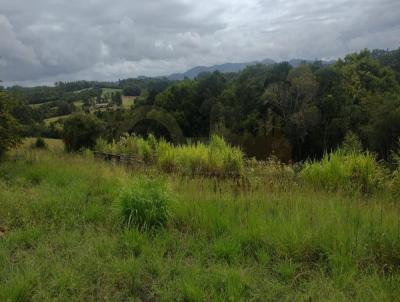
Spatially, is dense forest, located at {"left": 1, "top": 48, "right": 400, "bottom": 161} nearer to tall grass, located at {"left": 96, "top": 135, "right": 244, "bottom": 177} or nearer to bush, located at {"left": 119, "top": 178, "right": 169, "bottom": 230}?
tall grass, located at {"left": 96, "top": 135, "right": 244, "bottom": 177}

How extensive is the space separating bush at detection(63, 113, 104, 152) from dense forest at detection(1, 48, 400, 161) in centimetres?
1296

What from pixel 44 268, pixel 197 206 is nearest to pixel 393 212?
pixel 197 206

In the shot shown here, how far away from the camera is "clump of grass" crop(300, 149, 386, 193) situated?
5199 millimetres

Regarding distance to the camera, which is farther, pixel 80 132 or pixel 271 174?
pixel 80 132

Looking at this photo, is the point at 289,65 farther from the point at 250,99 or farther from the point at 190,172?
the point at 190,172

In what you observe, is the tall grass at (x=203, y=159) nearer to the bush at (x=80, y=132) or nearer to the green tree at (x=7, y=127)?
the green tree at (x=7, y=127)

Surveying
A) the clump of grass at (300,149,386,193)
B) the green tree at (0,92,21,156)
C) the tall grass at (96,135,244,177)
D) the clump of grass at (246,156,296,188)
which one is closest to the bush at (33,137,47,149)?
the green tree at (0,92,21,156)

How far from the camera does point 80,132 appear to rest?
52.3 feet

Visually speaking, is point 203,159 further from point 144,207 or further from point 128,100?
point 128,100

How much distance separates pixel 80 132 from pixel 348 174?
1316 centimetres

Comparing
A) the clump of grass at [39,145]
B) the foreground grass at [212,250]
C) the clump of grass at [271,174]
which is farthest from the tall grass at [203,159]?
the clump of grass at [39,145]

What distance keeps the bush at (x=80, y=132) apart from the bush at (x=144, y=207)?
40.1 ft

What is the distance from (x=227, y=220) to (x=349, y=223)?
1276 millimetres

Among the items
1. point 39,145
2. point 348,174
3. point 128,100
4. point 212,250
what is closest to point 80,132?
point 39,145
